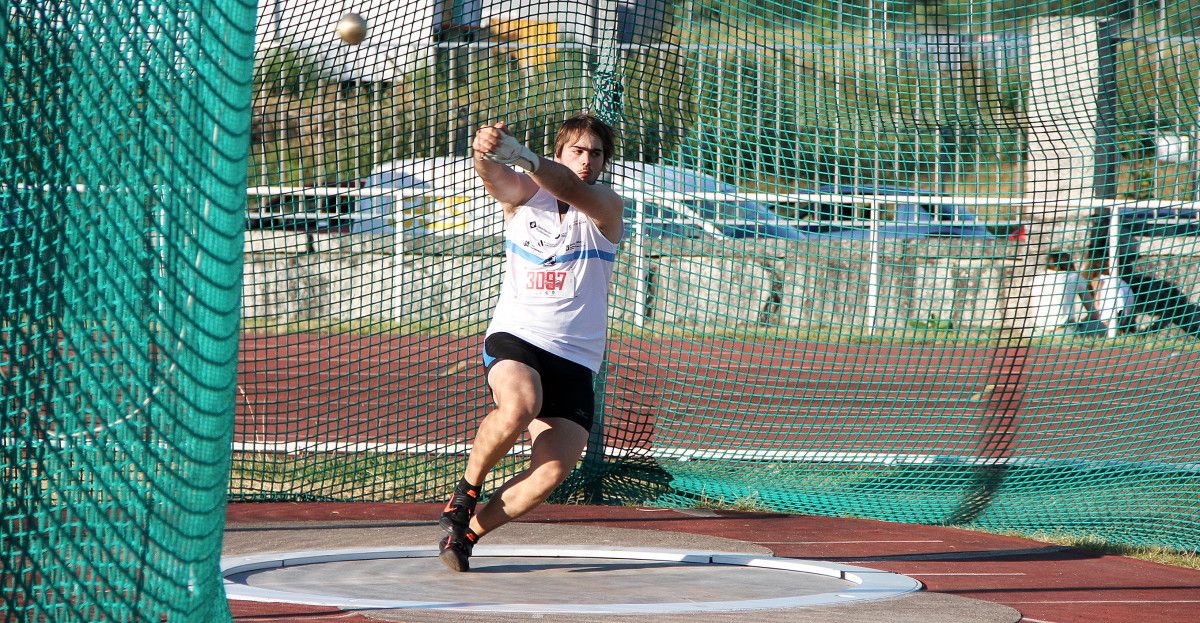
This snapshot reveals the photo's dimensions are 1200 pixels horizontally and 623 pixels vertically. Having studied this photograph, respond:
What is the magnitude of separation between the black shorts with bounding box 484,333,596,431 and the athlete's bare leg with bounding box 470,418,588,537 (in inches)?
2.0

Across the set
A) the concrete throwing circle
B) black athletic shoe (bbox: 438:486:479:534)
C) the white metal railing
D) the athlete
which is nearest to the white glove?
the athlete

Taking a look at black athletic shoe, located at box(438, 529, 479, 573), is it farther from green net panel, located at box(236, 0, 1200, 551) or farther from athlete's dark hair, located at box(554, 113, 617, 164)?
green net panel, located at box(236, 0, 1200, 551)

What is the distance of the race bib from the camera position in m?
5.44

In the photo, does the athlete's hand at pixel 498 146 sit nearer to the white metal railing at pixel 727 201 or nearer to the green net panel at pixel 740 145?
the green net panel at pixel 740 145

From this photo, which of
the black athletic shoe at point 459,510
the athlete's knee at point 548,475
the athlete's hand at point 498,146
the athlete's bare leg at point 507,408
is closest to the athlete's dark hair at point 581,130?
the athlete's hand at point 498,146

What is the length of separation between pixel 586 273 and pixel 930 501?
Answer: 3.14 meters

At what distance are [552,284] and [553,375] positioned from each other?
1.23 ft

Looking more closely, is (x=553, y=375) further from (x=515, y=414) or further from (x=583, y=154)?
(x=583, y=154)

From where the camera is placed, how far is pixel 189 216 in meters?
3.46

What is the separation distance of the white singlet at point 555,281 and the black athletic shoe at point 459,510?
0.68 m

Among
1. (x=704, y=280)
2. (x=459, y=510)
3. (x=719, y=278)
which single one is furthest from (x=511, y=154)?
(x=704, y=280)

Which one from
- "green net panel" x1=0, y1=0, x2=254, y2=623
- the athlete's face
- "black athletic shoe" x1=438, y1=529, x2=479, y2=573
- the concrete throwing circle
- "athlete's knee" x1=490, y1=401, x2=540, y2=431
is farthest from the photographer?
"black athletic shoe" x1=438, y1=529, x2=479, y2=573

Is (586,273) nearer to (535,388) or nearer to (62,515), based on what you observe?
(535,388)

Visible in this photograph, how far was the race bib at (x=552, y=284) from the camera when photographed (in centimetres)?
544
